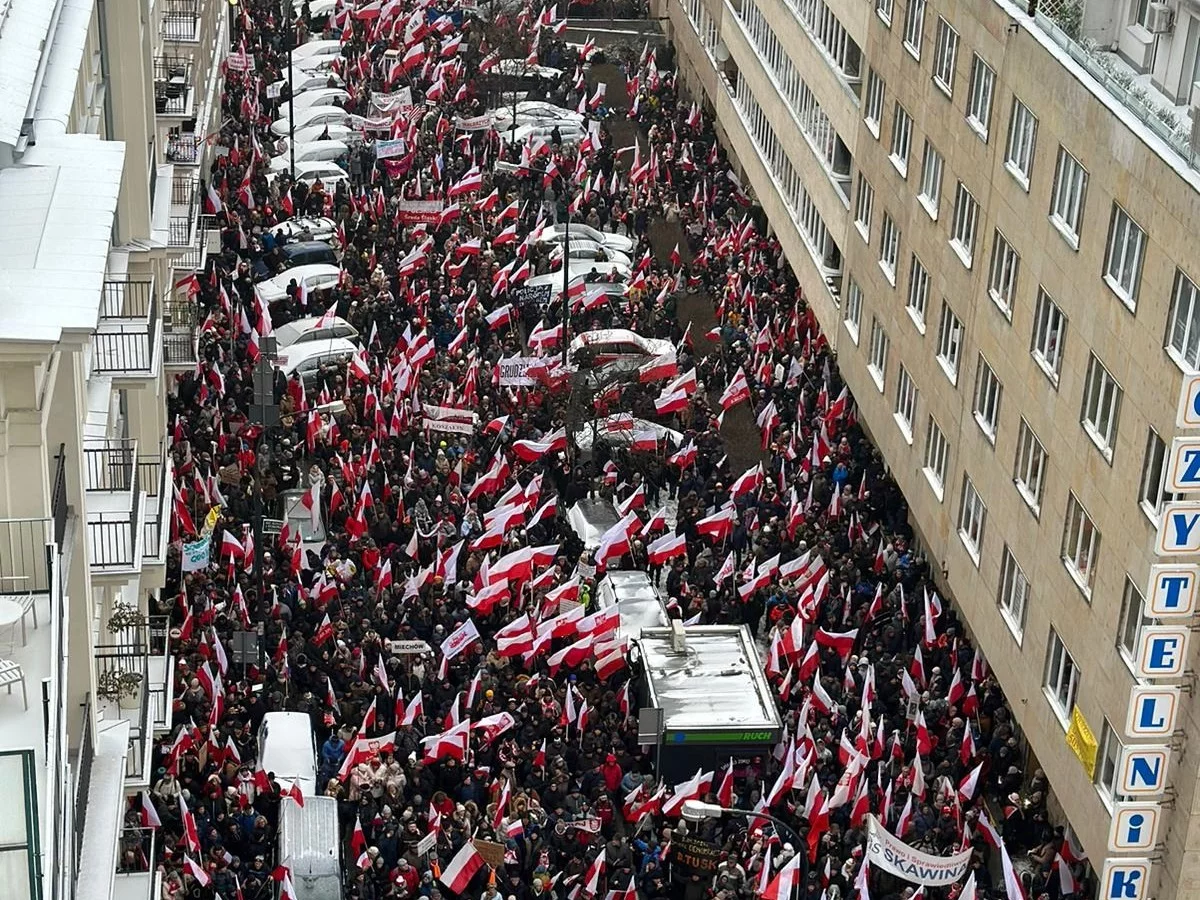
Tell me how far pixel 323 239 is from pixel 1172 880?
3974cm

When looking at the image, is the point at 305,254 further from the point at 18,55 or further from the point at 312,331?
the point at 18,55

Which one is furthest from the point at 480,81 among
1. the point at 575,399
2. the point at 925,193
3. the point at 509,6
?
the point at 925,193

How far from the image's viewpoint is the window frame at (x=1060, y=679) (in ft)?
124

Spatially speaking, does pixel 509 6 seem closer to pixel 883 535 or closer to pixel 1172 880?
pixel 883 535

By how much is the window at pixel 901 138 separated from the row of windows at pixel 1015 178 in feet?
0.08

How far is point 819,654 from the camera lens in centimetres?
4331

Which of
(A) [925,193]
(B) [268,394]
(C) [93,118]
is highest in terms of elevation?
(C) [93,118]

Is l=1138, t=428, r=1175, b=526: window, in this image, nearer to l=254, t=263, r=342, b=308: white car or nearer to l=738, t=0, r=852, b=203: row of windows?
l=738, t=0, r=852, b=203: row of windows

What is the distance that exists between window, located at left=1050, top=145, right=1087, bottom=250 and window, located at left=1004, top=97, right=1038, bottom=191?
1536mm

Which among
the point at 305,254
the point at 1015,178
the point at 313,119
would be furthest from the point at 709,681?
the point at 313,119

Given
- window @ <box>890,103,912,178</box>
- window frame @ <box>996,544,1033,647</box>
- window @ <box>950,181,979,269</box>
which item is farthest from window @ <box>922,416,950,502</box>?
window @ <box>890,103,912,178</box>

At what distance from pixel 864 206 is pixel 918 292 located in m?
6.31

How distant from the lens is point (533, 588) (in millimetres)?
45094

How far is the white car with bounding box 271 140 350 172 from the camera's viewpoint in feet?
252
